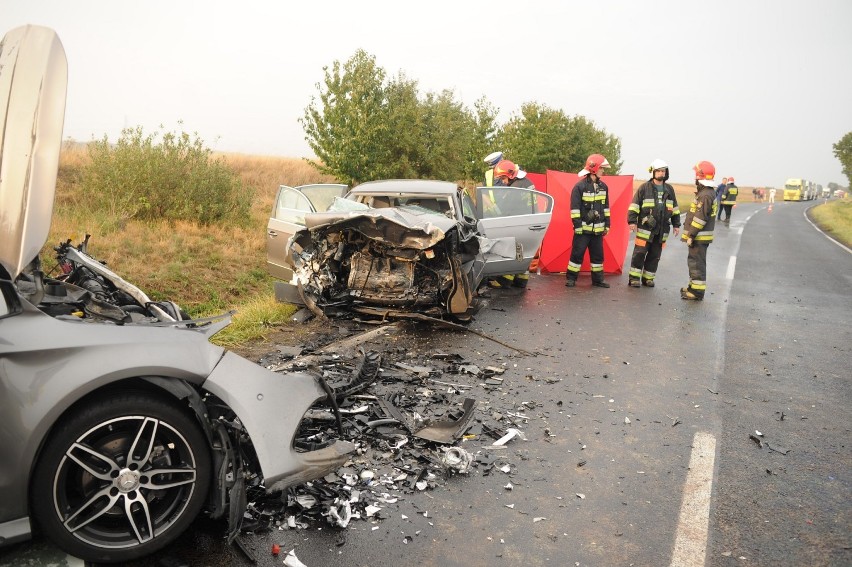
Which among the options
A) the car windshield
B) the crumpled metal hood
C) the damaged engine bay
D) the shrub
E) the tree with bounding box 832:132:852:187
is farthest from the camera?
the tree with bounding box 832:132:852:187

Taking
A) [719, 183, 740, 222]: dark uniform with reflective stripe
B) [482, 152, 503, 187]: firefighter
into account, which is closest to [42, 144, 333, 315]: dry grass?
[482, 152, 503, 187]: firefighter

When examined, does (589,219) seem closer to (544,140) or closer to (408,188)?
(408,188)

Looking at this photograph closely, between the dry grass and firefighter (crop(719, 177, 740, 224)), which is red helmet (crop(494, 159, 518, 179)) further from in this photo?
firefighter (crop(719, 177, 740, 224))

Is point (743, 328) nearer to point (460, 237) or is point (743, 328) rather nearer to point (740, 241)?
point (460, 237)

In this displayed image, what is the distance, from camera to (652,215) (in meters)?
10.4

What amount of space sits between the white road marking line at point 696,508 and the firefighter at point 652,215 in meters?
6.45

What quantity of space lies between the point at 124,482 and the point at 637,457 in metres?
3.15

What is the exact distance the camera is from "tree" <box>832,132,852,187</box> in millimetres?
68125

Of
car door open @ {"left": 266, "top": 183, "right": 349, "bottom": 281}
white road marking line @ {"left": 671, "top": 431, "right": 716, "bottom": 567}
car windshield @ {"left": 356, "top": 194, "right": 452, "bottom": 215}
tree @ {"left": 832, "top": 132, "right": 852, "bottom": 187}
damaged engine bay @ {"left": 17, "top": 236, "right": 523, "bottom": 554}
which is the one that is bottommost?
white road marking line @ {"left": 671, "top": 431, "right": 716, "bottom": 567}

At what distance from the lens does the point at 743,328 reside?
8.12 m

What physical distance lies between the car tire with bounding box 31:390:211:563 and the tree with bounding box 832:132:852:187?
8115 cm

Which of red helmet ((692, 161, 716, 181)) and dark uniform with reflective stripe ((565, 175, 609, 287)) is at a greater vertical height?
red helmet ((692, 161, 716, 181))

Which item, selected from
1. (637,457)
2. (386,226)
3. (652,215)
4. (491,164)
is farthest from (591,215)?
(637,457)

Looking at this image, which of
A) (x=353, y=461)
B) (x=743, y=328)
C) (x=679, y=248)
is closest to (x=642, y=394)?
(x=353, y=461)
